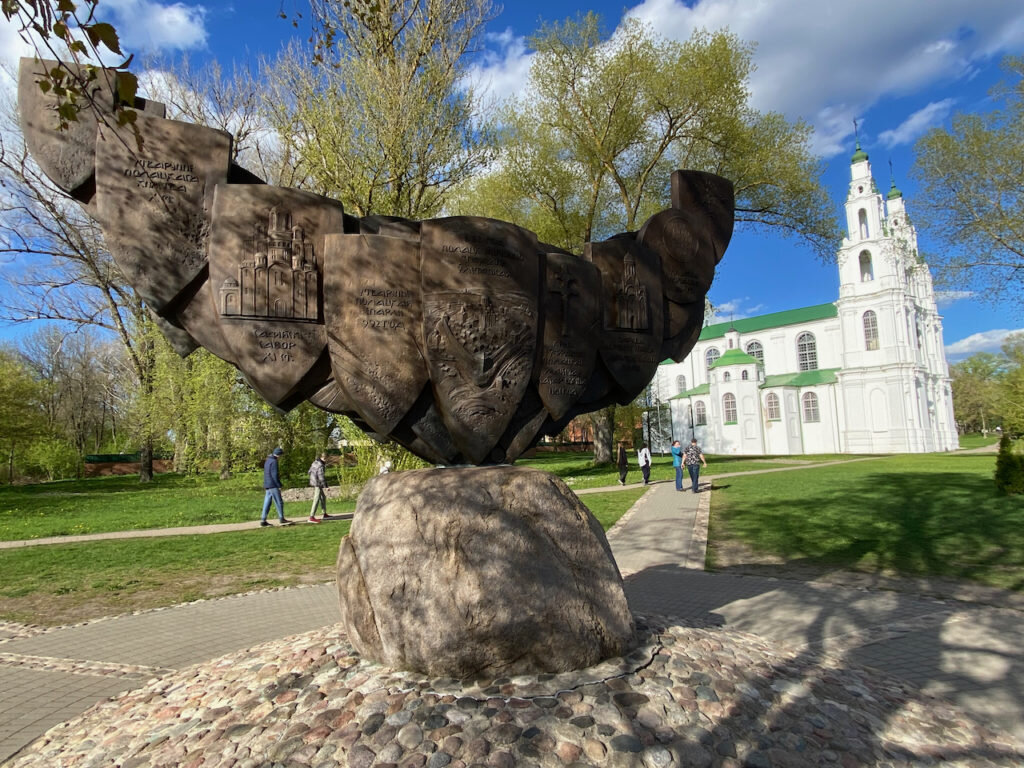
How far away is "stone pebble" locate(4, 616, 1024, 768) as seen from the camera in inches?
A: 120

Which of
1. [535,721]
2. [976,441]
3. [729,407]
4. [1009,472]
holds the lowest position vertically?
[535,721]

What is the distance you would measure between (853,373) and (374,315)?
169 feet

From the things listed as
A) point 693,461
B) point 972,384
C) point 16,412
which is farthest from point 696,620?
point 972,384

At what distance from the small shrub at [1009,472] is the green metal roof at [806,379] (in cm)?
3744

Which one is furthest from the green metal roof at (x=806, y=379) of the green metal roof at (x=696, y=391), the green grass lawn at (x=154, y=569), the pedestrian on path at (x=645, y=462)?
the green grass lawn at (x=154, y=569)

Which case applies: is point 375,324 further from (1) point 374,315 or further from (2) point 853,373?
(2) point 853,373

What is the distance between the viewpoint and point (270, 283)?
4.11 m

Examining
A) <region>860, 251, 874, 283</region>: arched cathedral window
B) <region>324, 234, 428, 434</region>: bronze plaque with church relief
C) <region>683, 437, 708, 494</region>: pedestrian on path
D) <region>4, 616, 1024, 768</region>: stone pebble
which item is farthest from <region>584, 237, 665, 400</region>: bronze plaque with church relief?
<region>860, 251, 874, 283</region>: arched cathedral window

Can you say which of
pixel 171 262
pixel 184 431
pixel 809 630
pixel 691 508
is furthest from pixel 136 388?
pixel 809 630

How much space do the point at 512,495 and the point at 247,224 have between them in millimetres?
2583

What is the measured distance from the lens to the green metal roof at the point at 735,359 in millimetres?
52188

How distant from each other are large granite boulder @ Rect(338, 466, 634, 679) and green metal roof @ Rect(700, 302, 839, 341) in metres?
55.3

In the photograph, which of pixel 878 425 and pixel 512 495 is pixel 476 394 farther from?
pixel 878 425

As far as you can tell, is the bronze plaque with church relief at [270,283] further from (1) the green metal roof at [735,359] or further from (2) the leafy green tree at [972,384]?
(2) the leafy green tree at [972,384]
